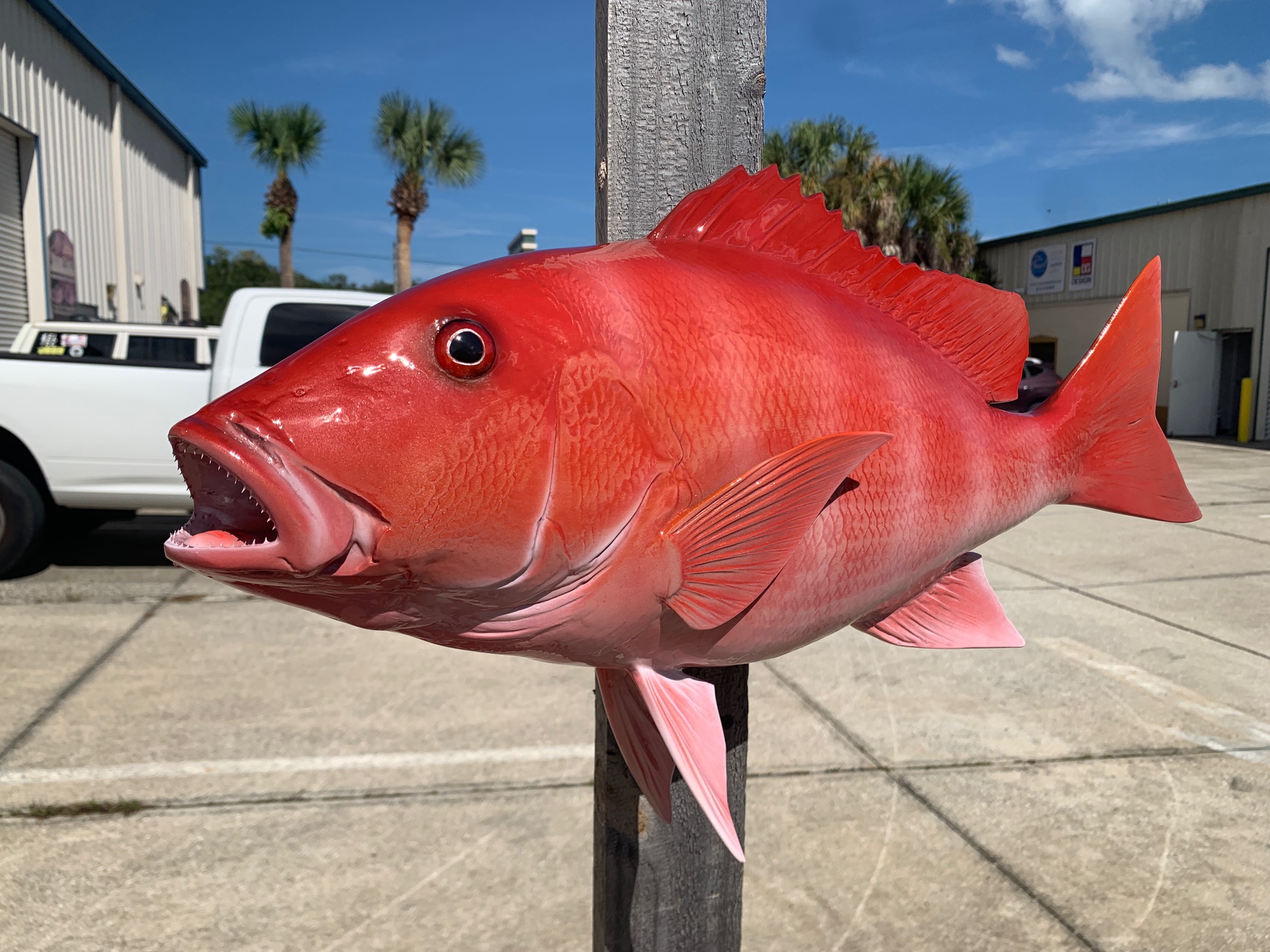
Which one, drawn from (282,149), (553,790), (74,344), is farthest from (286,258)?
(553,790)

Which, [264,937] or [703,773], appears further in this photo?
[264,937]

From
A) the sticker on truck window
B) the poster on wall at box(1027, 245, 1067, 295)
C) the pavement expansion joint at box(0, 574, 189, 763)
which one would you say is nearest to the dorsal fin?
the pavement expansion joint at box(0, 574, 189, 763)

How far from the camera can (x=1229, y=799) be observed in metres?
3.06

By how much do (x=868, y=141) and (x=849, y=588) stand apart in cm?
2256

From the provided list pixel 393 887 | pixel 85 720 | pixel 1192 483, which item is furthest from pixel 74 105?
pixel 1192 483

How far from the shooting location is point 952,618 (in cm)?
99

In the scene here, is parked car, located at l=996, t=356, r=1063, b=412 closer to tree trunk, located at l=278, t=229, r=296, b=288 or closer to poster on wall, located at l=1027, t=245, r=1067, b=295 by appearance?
poster on wall, located at l=1027, t=245, r=1067, b=295

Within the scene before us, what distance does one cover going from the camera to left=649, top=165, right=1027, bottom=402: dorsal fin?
33.7 inches

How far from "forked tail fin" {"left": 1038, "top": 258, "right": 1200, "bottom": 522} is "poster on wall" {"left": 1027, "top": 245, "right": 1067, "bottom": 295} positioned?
20.8 m

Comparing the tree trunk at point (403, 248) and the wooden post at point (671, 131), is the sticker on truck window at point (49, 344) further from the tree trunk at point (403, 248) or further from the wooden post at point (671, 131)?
the tree trunk at point (403, 248)

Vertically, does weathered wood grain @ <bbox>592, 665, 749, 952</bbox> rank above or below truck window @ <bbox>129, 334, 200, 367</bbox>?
below

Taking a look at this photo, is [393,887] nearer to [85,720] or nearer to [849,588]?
[85,720]

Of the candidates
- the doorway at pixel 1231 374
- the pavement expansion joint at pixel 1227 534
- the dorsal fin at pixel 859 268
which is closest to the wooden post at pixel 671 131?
the dorsal fin at pixel 859 268

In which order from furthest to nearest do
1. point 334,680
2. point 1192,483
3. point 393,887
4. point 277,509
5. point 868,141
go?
point 868,141 < point 1192,483 < point 334,680 < point 393,887 < point 277,509
